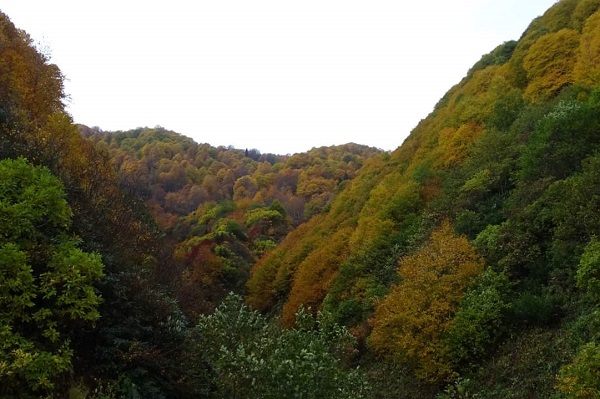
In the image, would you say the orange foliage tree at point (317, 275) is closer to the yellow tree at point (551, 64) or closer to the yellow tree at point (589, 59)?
the yellow tree at point (551, 64)

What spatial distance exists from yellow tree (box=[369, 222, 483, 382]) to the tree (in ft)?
49.0

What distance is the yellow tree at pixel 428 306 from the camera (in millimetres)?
21203

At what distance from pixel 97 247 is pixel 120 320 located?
2626 mm

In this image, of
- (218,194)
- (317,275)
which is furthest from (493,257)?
(218,194)

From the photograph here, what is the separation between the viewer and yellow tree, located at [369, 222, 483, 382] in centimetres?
2120

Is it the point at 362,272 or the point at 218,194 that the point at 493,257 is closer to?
the point at 362,272

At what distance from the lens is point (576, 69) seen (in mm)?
35750

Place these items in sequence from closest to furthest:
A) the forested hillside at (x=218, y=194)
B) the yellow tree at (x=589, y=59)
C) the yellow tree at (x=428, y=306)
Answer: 1. the yellow tree at (x=428, y=306)
2. the yellow tree at (x=589, y=59)
3. the forested hillside at (x=218, y=194)

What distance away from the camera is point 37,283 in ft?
35.7

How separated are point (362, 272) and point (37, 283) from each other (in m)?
27.4

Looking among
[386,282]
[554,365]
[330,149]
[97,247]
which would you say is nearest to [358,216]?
[386,282]

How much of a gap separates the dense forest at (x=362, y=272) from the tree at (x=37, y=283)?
0.05 metres

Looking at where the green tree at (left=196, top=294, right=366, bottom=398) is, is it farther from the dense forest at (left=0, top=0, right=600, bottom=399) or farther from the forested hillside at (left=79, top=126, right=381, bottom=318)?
the forested hillside at (left=79, top=126, right=381, bottom=318)

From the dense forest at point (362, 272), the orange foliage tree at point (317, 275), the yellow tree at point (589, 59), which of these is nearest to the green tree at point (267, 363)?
the dense forest at point (362, 272)
